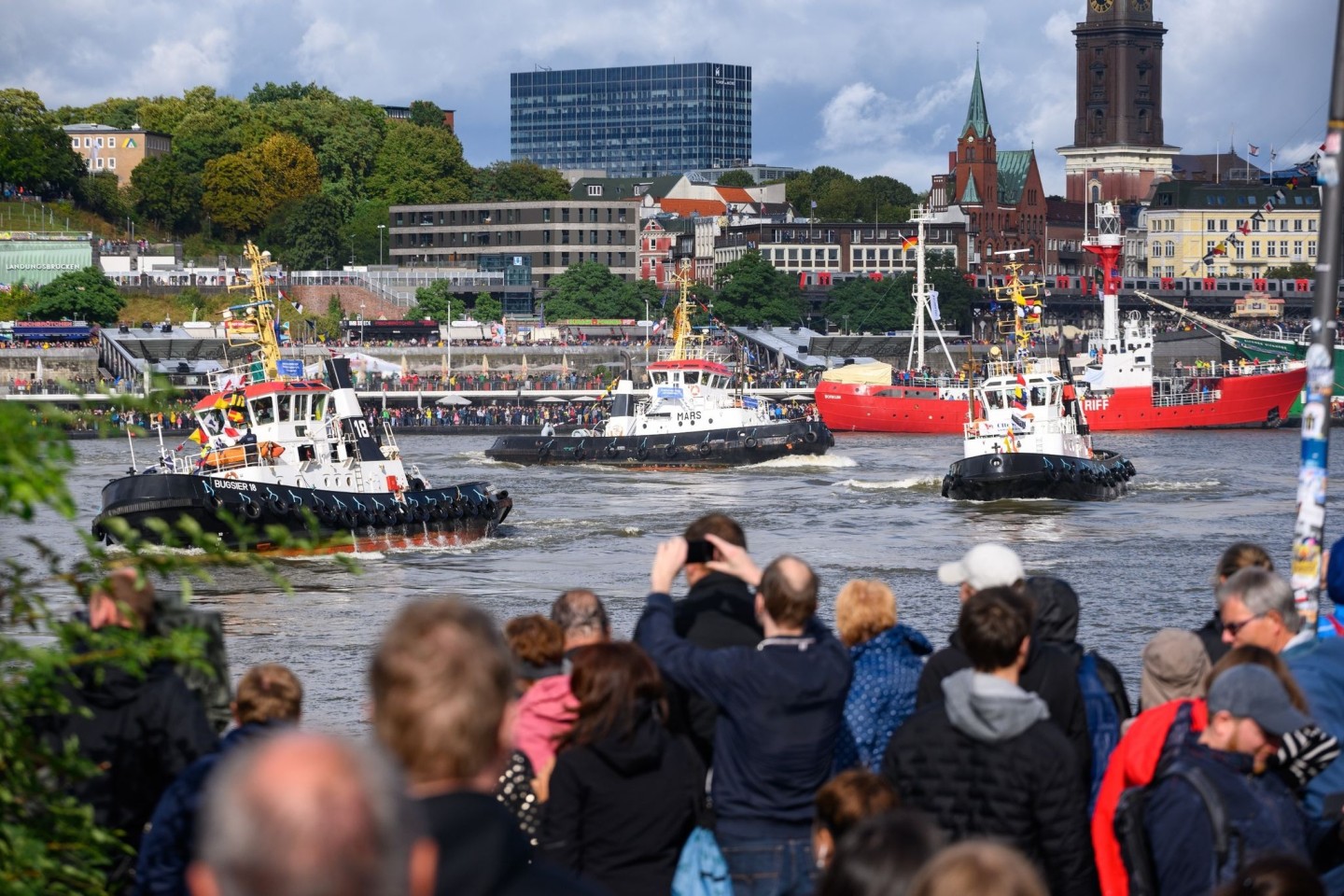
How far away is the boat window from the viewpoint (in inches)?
1503

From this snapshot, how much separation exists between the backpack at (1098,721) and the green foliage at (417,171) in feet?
466

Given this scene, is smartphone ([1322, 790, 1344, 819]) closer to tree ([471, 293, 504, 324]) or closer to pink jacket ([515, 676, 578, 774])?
pink jacket ([515, 676, 578, 774])

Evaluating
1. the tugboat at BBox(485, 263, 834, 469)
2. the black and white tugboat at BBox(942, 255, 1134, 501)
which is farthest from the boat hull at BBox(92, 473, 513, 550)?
the tugboat at BBox(485, 263, 834, 469)

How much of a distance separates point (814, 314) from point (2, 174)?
55359mm

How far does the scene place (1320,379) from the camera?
9453mm

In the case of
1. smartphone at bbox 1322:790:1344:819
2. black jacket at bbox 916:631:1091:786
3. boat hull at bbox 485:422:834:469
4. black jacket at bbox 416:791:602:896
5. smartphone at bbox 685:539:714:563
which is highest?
smartphone at bbox 685:539:714:563

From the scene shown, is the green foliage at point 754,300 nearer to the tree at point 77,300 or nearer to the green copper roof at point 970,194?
the tree at point 77,300

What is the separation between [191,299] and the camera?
120m

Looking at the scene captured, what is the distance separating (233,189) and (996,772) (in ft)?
452

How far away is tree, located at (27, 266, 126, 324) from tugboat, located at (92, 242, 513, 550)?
239ft

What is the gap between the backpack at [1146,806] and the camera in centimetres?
623

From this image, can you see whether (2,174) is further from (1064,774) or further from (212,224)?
(1064,774)

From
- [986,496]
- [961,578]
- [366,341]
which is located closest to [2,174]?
[366,341]

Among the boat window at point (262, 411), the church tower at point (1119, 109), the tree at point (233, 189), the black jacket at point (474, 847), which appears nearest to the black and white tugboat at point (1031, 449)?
the boat window at point (262, 411)
